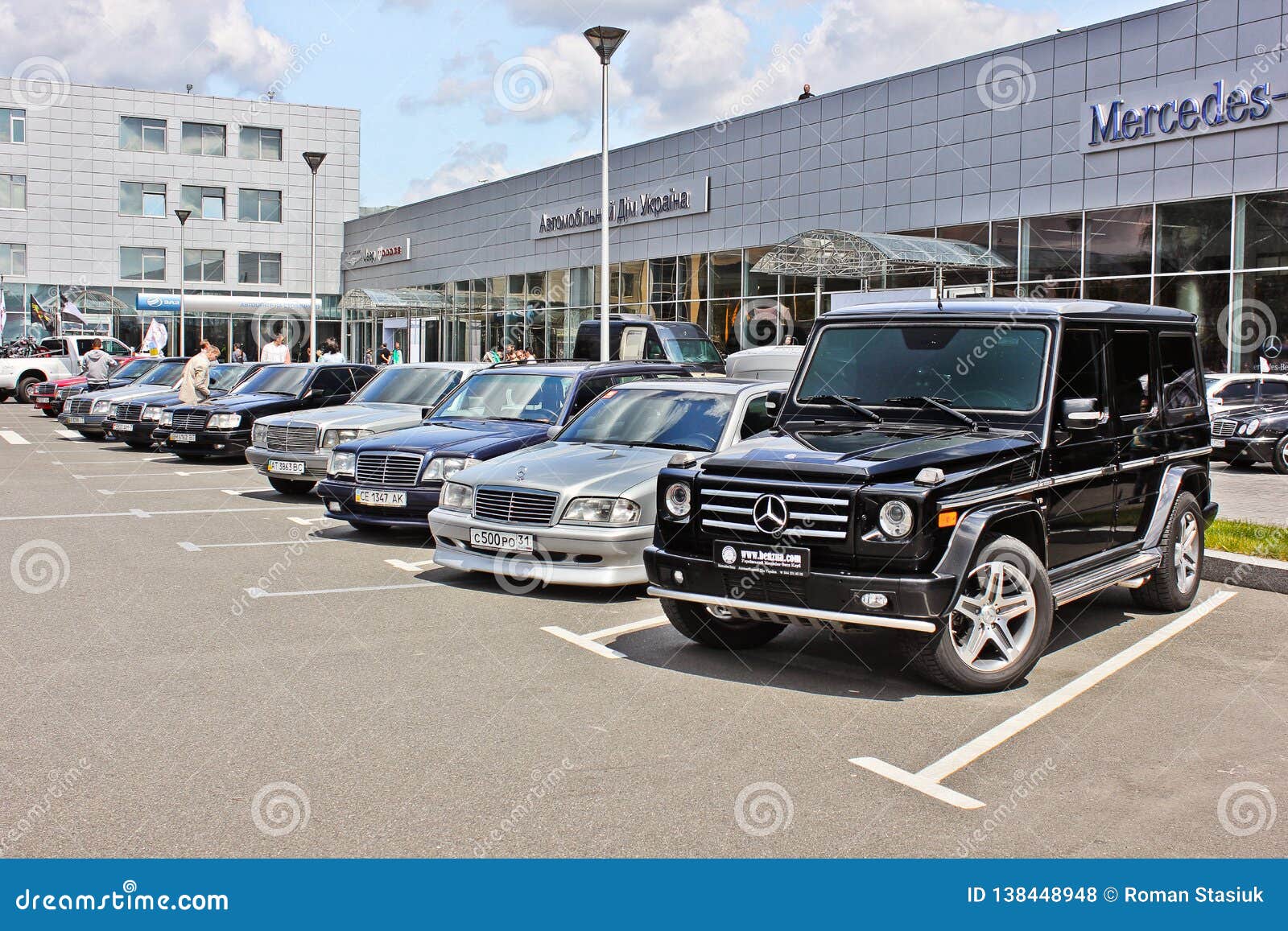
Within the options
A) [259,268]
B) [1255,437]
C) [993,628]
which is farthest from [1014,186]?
[259,268]

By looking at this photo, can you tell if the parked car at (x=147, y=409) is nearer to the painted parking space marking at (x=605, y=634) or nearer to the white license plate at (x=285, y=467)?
the white license plate at (x=285, y=467)

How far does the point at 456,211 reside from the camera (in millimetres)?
52656

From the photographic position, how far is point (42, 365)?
4056cm

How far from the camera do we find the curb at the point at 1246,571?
30.5ft

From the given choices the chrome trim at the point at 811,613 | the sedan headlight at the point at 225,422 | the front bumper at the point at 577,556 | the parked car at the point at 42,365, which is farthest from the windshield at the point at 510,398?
the parked car at the point at 42,365

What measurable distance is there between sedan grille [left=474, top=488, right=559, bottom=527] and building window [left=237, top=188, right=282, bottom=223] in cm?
6316

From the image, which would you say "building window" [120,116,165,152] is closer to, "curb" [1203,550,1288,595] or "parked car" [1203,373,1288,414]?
"parked car" [1203,373,1288,414]

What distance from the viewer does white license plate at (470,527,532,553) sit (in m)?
9.02

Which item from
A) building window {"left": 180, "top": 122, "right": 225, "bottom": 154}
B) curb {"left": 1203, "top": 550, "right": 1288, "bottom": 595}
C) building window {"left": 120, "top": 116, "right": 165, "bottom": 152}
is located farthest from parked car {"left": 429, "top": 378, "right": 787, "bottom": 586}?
building window {"left": 180, "top": 122, "right": 225, "bottom": 154}

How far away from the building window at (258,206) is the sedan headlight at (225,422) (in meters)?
52.4

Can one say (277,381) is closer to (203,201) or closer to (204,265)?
(204,265)

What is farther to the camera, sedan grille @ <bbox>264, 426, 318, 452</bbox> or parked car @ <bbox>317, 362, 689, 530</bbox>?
sedan grille @ <bbox>264, 426, 318, 452</bbox>

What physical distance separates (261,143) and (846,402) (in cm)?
6689
